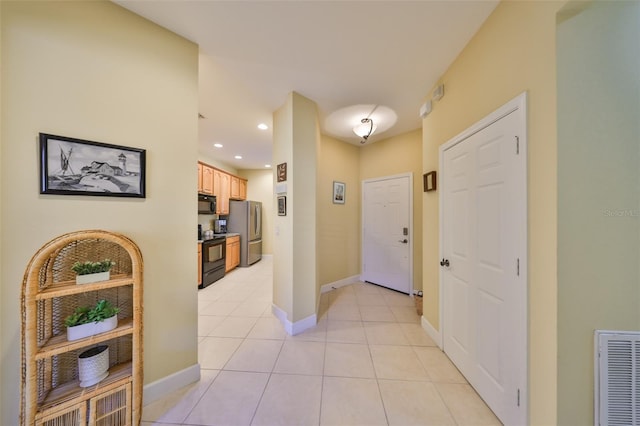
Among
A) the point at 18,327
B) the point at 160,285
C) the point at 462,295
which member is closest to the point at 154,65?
the point at 160,285

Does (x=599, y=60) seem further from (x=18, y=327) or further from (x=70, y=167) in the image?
(x=18, y=327)

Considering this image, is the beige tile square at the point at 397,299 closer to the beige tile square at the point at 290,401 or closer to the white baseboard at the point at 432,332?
the white baseboard at the point at 432,332

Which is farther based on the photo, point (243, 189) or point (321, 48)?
point (243, 189)

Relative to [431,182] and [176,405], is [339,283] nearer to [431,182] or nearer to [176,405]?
[431,182]

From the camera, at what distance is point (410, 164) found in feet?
11.7

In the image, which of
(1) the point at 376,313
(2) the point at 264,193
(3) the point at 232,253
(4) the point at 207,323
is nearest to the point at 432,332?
(1) the point at 376,313

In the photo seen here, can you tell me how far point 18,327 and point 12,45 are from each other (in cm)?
152

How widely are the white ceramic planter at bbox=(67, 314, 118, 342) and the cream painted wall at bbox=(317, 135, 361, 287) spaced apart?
2589 millimetres

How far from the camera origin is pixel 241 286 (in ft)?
13.1

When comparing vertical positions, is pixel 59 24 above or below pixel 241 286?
above

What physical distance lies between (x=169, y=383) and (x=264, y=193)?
17.3 feet

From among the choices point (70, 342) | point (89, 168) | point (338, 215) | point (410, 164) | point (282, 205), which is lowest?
point (70, 342)

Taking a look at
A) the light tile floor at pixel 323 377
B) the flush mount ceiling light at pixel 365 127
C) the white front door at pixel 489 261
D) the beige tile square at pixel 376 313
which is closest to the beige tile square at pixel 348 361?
the light tile floor at pixel 323 377

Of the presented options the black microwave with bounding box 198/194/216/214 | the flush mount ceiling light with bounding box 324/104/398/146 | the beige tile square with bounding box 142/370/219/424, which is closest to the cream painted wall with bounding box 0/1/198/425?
the beige tile square with bounding box 142/370/219/424
